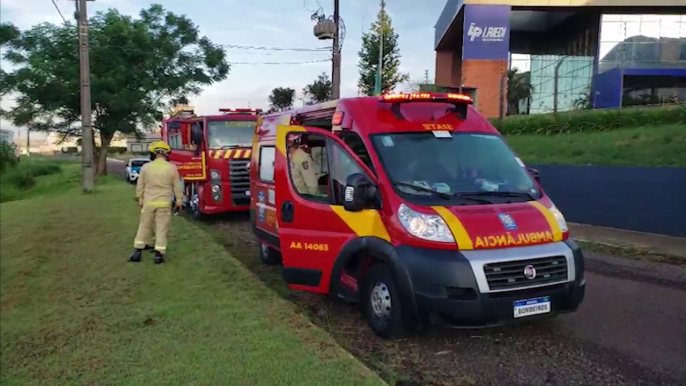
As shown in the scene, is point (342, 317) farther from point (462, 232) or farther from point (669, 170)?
point (669, 170)

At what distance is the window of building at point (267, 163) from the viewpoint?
7689 millimetres

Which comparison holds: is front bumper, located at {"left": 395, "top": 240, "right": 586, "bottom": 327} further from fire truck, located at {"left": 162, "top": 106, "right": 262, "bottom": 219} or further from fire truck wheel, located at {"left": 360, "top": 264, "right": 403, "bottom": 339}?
fire truck, located at {"left": 162, "top": 106, "right": 262, "bottom": 219}

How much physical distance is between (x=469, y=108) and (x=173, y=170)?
172 inches

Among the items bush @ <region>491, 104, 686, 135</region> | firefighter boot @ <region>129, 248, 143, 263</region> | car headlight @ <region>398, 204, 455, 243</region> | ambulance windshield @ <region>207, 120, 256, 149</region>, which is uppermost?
bush @ <region>491, 104, 686, 135</region>

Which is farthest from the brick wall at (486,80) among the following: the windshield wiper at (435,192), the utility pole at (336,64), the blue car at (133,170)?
the windshield wiper at (435,192)

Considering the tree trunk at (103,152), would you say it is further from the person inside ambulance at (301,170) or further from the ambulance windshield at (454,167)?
the ambulance windshield at (454,167)

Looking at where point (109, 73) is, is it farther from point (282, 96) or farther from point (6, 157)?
point (6, 157)

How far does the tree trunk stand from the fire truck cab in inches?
921

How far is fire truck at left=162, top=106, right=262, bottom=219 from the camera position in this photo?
1241 cm

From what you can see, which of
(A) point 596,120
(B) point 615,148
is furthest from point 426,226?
(A) point 596,120

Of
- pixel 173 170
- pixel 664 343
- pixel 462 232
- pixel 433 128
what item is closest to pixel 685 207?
pixel 664 343

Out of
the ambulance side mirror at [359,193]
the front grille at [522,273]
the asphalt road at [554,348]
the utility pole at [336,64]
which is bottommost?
the asphalt road at [554,348]

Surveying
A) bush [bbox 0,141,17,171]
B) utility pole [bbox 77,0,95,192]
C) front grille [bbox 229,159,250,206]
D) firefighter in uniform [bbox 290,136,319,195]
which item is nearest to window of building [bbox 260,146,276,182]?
firefighter in uniform [bbox 290,136,319,195]

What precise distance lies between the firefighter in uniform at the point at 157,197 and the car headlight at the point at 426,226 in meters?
4.47
